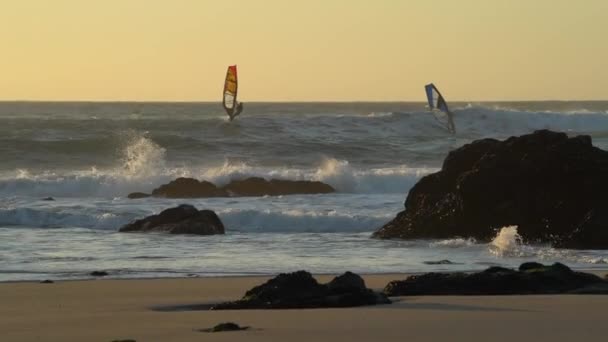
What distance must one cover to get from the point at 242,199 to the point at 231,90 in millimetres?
17169

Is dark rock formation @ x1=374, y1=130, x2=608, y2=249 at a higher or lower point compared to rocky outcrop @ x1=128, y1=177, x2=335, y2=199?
higher

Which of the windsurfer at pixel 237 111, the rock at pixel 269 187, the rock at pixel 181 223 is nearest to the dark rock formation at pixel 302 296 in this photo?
the rock at pixel 181 223

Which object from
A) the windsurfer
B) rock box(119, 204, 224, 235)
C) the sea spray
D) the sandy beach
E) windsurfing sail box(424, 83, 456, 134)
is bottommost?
rock box(119, 204, 224, 235)

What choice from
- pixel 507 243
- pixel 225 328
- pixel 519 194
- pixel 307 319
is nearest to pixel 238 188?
pixel 519 194

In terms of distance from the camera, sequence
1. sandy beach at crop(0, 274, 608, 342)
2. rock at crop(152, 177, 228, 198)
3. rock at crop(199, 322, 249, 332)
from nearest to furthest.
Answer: sandy beach at crop(0, 274, 608, 342) → rock at crop(199, 322, 249, 332) → rock at crop(152, 177, 228, 198)

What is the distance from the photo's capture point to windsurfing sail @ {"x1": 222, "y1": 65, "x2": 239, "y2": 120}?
42219mm

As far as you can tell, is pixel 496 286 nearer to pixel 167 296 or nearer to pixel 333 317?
pixel 333 317

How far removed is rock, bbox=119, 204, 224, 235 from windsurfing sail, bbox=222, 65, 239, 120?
2209cm

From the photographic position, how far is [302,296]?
9906 mm

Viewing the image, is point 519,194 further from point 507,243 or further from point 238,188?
point 238,188

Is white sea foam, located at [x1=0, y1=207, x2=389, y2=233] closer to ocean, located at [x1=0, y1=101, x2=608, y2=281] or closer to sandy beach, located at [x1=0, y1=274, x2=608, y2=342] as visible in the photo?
ocean, located at [x1=0, y1=101, x2=608, y2=281]

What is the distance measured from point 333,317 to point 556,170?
9.20 meters

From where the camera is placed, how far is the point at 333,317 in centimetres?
914

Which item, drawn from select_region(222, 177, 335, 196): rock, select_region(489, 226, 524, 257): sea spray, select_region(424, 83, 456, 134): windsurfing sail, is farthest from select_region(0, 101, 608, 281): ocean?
select_region(424, 83, 456, 134): windsurfing sail
